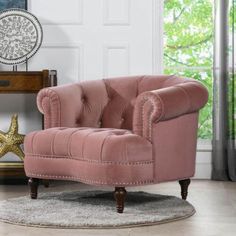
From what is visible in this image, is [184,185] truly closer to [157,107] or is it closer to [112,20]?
[157,107]

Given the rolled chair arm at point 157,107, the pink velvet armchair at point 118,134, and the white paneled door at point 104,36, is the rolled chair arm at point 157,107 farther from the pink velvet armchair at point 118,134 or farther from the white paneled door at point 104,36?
the white paneled door at point 104,36

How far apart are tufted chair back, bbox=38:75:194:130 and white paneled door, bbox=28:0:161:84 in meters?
0.82

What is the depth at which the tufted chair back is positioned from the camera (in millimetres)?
4203

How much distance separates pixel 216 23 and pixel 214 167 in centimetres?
109

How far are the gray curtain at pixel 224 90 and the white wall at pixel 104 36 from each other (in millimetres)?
460

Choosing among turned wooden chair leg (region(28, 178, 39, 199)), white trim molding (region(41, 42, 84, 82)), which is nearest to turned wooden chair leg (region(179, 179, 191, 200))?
turned wooden chair leg (region(28, 178, 39, 199))

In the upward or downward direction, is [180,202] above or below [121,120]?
below

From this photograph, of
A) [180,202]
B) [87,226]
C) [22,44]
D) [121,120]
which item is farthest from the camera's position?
[22,44]

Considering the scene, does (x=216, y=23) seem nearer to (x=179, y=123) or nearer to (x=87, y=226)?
(x=179, y=123)

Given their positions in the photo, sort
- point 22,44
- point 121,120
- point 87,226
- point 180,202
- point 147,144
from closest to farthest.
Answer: point 87,226, point 147,144, point 180,202, point 121,120, point 22,44

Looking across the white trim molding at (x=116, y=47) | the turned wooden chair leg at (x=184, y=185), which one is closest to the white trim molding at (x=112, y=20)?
the white trim molding at (x=116, y=47)

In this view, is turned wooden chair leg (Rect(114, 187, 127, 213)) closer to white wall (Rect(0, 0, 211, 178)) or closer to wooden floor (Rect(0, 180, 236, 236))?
wooden floor (Rect(0, 180, 236, 236))

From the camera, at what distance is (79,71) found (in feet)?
17.4

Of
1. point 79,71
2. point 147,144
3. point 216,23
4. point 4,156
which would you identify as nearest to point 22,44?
point 79,71
